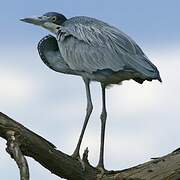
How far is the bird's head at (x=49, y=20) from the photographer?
7.16 meters

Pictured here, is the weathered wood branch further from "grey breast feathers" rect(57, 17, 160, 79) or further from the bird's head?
the bird's head

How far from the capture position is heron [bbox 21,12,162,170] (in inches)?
259

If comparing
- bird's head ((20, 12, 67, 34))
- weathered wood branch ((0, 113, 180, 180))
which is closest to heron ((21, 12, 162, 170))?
bird's head ((20, 12, 67, 34))

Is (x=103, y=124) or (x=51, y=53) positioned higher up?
(x=51, y=53)

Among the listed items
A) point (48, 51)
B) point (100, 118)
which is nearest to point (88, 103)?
point (100, 118)

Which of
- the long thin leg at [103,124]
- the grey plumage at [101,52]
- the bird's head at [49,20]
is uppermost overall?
the bird's head at [49,20]

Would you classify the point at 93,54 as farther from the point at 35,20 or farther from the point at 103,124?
the point at 35,20

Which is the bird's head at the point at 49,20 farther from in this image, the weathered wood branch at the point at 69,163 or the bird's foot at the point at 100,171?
the weathered wood branch at the point at 69,163

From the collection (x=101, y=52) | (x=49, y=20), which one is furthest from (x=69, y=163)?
(x=49, y=20)

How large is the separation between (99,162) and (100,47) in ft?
3.63

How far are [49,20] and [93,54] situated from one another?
758 mm

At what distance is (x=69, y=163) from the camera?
238 inches

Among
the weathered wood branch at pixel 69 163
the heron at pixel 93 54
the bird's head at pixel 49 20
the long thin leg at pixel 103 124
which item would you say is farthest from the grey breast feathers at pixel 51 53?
the weathered wood branch at pixel 69 163

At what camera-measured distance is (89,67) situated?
6711 millimetres
